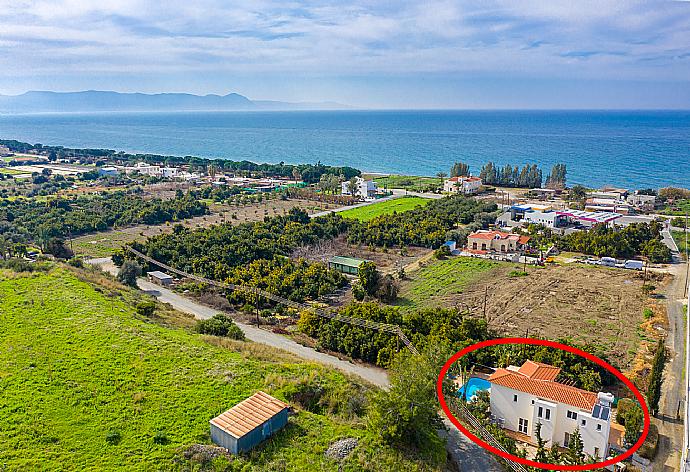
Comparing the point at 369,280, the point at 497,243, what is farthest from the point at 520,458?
the point at 497,243

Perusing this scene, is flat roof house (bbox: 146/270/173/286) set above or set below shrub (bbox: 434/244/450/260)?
below

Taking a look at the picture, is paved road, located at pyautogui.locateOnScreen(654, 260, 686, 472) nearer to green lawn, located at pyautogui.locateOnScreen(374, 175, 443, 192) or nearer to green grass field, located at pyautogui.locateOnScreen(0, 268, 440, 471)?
green grass field, located at pyautogui.locateOnScreen(0, 268, 440, 471)

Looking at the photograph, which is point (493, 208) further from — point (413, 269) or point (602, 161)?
point (602, 161)

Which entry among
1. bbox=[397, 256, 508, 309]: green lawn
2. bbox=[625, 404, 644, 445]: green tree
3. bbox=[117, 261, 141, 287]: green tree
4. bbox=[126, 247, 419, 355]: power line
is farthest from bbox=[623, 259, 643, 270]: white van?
bbox=[117, 261, 141, 287]: green tree

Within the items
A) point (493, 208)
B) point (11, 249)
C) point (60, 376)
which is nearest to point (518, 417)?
point (60, 376)

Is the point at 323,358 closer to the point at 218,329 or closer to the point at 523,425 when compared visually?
the point at 218,329

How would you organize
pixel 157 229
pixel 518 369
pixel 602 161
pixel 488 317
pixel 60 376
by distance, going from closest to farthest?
pixel 60 376, pixel 518 369, pixel 488 317, pixel 157 229, pixel 602 161
